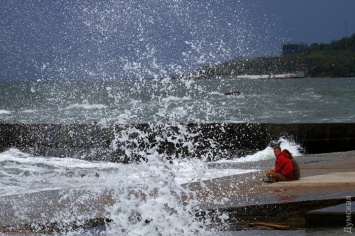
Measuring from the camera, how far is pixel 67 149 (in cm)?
3212

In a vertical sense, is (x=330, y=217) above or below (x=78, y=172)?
below

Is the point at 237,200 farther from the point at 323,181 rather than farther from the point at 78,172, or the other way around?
the point at 78,172

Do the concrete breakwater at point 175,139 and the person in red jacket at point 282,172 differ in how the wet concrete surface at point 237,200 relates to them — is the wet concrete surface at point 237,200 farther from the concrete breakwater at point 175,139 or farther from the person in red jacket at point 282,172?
the concrete breakwater at point 175,139

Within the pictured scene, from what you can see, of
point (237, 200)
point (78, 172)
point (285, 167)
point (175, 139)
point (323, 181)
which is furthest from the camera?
point (175, 139)

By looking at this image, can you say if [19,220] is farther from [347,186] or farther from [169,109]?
[169,109]

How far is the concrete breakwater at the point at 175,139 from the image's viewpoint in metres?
29.2

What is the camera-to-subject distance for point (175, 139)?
3136 cm

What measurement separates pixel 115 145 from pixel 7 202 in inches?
685

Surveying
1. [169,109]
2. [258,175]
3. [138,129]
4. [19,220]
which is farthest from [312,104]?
[19,220]

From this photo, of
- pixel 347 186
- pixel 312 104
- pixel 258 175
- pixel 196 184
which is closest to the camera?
pixel 347 186

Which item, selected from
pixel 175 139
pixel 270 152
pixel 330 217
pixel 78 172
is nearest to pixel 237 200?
pixel 330 217

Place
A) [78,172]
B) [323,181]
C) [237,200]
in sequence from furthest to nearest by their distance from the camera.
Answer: [78,172], [323,181], [237,200]

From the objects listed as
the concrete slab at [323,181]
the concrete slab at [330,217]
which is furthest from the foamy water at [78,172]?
the concrete slab at [330,217]

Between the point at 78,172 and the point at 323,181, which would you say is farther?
the point at 78,172
